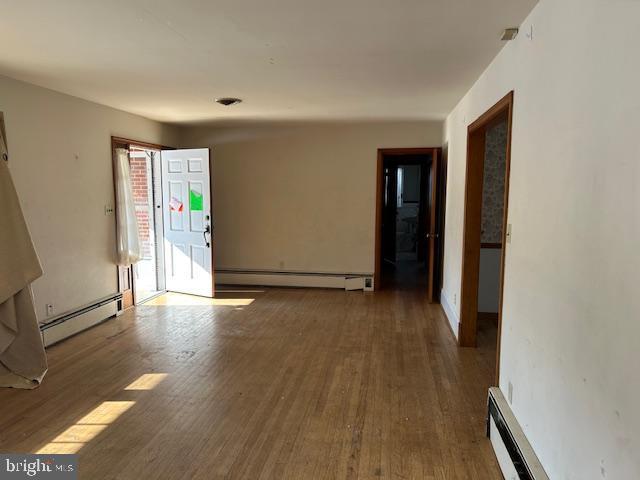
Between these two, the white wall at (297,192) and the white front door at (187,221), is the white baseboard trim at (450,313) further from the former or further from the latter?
the white front door at (187,221)

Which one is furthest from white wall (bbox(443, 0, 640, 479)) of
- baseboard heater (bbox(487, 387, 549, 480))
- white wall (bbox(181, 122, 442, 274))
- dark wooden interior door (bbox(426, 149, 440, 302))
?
white wall (bbox(181, 122, 442, 274))

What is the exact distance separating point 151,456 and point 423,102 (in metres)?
3.92

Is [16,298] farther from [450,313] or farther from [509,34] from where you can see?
[450,313]

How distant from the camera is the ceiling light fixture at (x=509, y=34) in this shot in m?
2.37

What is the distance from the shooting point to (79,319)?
4.34 meters

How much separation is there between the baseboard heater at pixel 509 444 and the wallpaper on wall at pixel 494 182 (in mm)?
2492

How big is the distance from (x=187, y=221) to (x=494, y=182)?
3911mm

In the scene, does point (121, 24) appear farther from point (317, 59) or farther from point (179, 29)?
point (317, 59)

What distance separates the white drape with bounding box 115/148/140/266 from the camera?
16.1 ft

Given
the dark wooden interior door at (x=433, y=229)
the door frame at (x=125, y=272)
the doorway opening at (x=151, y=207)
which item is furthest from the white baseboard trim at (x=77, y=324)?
the dark wooden interior door at (x=433, y=229)

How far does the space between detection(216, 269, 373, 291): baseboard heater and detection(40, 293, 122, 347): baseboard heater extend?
75.5 inches

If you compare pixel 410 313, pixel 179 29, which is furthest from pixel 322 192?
pixel 179 29

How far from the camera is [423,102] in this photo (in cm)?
446

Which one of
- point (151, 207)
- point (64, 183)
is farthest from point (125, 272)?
point (64, 183)
